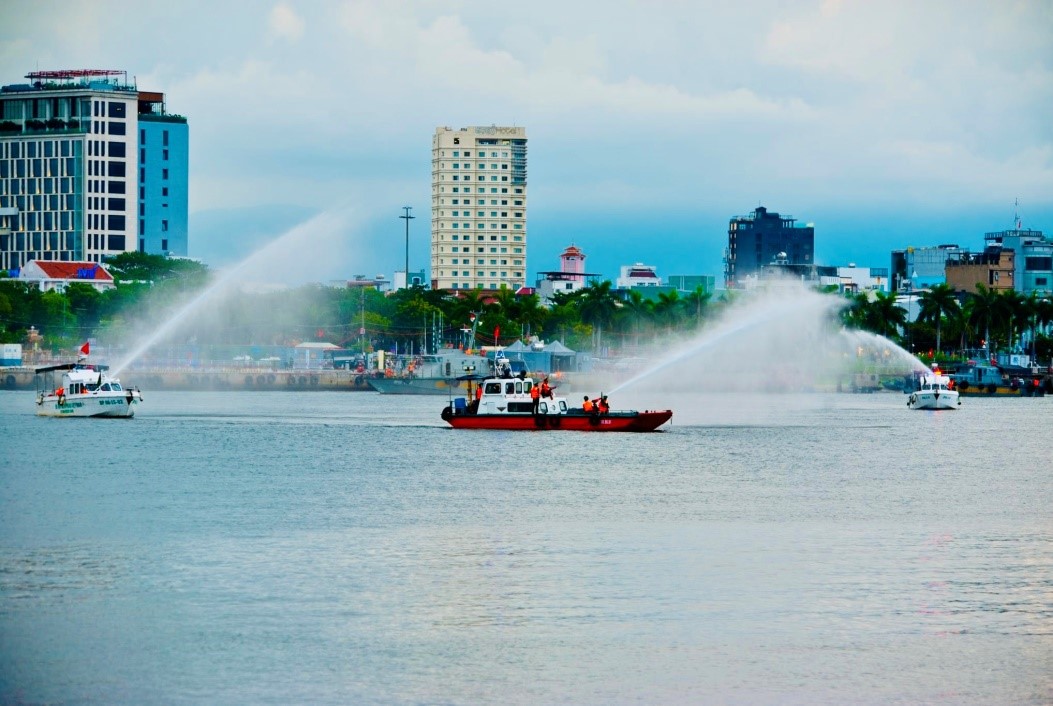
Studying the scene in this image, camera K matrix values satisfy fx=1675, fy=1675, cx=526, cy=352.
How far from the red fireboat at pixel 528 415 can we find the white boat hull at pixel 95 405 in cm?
2772

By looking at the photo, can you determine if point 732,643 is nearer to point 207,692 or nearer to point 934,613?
point 934,613

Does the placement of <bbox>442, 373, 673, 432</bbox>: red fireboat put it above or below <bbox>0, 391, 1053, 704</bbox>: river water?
above

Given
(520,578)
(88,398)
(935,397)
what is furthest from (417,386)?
(520,578)

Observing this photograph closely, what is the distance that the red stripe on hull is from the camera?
101188 mm

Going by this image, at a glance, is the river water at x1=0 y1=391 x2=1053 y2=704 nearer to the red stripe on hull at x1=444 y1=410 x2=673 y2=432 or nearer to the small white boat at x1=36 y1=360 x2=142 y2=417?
the red stripe on hull at x1=444 y1=410 x2=673 y2=432

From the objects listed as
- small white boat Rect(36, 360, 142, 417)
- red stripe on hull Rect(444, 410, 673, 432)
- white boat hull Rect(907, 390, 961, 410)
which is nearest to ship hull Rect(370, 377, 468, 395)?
white boat hull Rect(907, 390, 961, 410)

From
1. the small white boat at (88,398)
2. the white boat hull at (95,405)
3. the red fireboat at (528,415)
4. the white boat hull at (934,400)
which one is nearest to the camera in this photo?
the red fireboat at (528,415)

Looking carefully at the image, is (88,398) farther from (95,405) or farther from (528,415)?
(528,415)

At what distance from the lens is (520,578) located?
4556cm

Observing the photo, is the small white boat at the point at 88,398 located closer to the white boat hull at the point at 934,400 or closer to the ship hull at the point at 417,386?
the ship hull at the point at 417,386

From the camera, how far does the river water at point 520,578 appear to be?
33844 mm

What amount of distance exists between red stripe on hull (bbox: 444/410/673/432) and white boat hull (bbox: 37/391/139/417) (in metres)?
30.0

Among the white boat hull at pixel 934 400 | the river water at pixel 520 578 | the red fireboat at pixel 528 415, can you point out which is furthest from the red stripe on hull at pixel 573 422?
the white boat hull at pixel 934 400

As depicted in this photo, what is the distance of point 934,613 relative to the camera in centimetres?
4088
